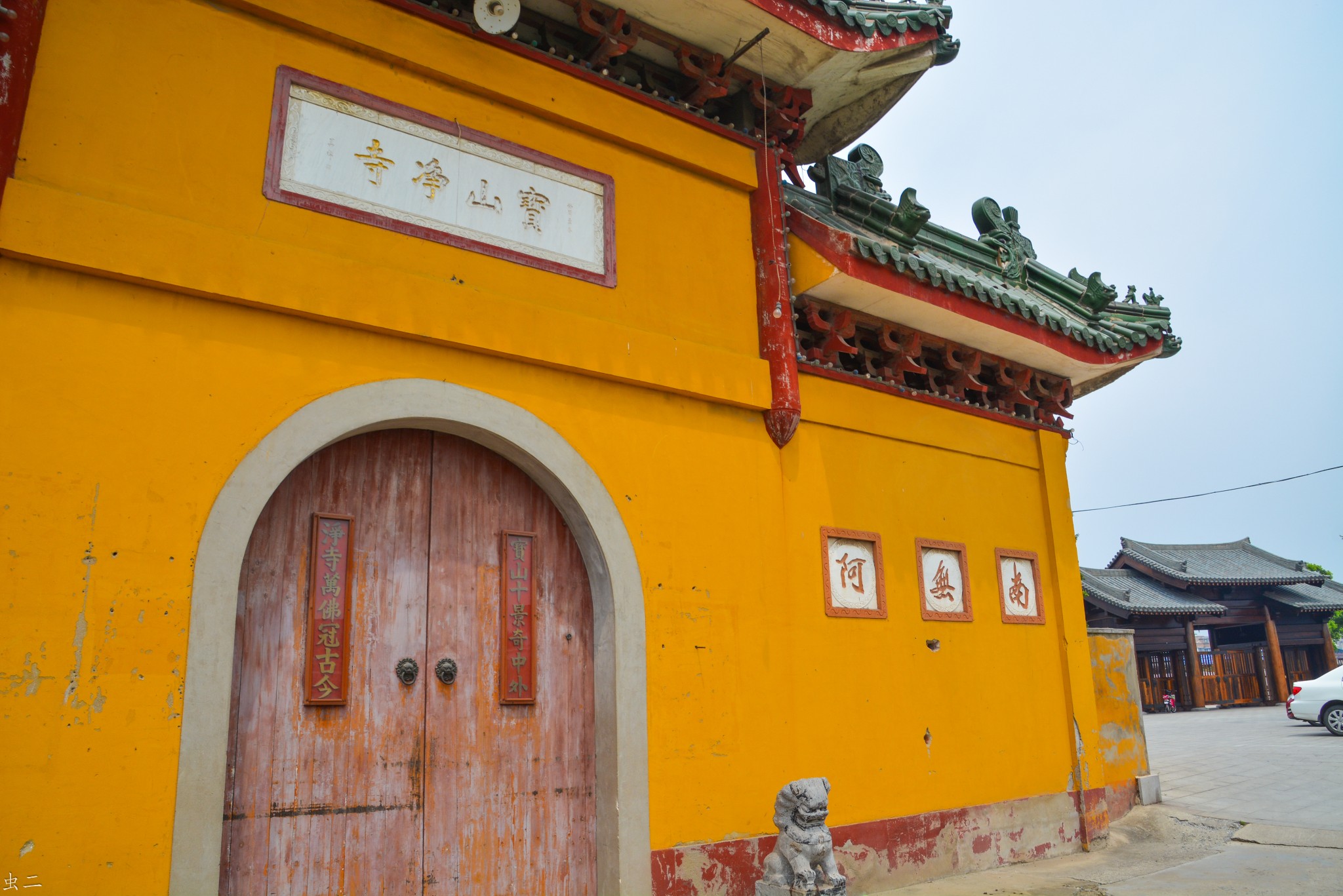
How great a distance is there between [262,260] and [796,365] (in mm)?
3178

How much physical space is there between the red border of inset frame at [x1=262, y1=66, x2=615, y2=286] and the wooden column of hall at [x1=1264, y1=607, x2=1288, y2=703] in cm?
2538

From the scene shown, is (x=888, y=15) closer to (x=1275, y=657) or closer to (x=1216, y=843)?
(x=1216, y=843)

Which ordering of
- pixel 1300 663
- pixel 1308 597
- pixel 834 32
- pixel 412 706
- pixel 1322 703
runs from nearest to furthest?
pixel 412 706 → pixel 834 32 → pixel 1322 703 → pixel 1308 597 → pixel 1300 663

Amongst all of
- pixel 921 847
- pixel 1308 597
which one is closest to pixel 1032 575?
pixel 921 847

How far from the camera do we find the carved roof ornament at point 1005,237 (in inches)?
319

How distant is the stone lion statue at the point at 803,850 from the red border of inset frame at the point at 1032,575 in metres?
2.93

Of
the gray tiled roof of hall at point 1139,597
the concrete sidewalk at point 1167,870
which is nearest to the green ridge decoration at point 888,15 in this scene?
the concrete sidewalk at point 1167,870

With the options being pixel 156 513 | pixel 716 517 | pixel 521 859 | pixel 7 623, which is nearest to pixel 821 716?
pixel 716 517

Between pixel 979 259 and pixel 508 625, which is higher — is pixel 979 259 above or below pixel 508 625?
above

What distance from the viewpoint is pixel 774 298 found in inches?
225

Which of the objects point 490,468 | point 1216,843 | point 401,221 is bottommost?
point 1216,843

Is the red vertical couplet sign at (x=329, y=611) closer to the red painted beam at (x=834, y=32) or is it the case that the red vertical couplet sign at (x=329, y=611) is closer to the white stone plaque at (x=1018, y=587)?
the red painted beam at (x=834, y=32)

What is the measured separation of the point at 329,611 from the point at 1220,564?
27310 millimetres

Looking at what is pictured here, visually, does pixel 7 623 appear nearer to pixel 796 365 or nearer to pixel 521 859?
pixel 521 859
